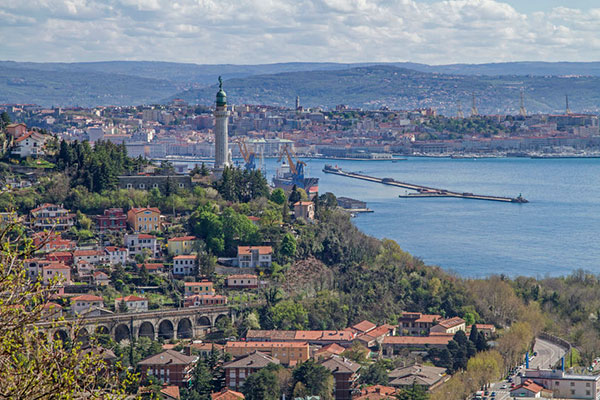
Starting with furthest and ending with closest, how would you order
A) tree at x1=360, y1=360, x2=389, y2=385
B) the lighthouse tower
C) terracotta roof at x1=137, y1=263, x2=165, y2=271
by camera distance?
the lighthouse tower, terracotta roof at x1=137, y1=263, x2=165, y2=271, tree at x1=360, y1=360, x2=389, y2=385

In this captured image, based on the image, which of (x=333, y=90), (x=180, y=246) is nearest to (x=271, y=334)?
(x=180, y=246)

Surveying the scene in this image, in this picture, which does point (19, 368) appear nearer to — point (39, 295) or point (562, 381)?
point (39, 295)

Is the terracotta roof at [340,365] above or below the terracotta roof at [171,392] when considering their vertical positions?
above

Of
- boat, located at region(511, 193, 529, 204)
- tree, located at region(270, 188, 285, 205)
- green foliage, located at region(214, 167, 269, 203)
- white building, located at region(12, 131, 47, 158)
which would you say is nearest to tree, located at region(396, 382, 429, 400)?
green foliage, located at region(214, 167, 269, 203)

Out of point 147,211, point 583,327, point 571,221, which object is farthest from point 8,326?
point 571,221

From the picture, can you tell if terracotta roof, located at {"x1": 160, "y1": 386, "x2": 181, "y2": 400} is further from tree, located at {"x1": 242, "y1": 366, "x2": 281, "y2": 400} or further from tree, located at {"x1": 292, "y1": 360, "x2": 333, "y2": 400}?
tree, located at {"x1": 292, "y1": 360, "x2": 333, "y2": 400}

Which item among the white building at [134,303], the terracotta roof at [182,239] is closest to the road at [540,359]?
the white building at [134,303]

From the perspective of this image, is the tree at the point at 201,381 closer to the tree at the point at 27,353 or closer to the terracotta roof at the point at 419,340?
the terracotta roof at the point at 419,340

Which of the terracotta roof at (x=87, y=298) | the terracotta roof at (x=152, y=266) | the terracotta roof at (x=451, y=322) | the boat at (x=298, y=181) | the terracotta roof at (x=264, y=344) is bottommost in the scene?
the boat at (x=298, y=181)
